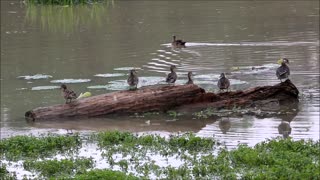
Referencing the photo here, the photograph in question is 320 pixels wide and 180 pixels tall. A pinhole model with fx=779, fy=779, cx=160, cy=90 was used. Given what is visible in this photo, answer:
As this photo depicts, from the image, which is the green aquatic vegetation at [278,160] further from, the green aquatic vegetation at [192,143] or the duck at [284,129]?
the duck at [284,129]

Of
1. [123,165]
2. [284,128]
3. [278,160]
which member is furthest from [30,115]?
[278,160]

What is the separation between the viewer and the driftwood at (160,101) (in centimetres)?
1437

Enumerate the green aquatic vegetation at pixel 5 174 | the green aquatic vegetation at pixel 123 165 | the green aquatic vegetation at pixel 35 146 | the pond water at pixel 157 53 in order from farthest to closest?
1. the pond water at pixel 157 53
2. the green aquatic vegetation at pixel 35 146
3. the green aquatic vegetation at pixel 123 165
4. the green aquatic vegetation at pixel 5 174

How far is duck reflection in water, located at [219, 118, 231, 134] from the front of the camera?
13.4 m

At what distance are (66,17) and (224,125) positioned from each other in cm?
2055

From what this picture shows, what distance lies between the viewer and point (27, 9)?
1435 inches

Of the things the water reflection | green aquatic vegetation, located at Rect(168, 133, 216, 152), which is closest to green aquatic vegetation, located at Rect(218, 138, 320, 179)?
green aquatic vegetation, located at Rect(168, 133, 216, 152)

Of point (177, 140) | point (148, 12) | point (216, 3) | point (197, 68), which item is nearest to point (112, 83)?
point (197, 68)

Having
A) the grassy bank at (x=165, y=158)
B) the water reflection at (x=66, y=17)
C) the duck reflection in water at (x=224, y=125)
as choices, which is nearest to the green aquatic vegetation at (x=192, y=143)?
the grassy bank at (x=165, y=158)

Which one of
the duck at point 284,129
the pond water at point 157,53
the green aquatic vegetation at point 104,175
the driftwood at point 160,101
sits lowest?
the green aquatic vegetation at point 104,175

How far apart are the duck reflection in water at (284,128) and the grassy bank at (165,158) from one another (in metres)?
1.60

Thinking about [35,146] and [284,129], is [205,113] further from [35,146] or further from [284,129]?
[35,146]

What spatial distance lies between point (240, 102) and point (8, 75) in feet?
22.9

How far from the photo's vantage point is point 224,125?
542 inches
